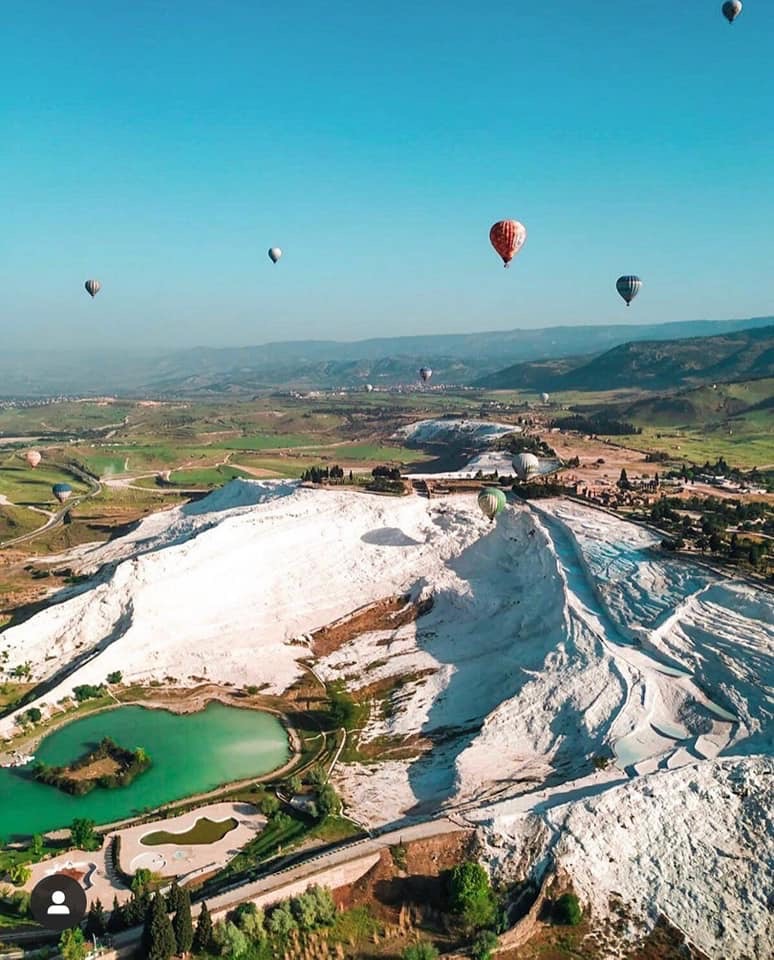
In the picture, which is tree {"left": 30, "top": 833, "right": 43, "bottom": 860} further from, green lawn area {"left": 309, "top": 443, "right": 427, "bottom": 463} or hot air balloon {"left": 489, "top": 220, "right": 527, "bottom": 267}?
green lawn area {"left": 309, "top": 443, "right": 427, "bottom": 463}

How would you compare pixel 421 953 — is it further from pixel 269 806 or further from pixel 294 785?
pixel 294 785

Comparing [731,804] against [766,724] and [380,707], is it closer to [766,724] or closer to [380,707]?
[766,724]

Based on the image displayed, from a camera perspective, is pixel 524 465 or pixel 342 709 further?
pixel 524 465

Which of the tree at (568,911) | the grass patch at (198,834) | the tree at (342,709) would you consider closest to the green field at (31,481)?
the tree at (342,709)

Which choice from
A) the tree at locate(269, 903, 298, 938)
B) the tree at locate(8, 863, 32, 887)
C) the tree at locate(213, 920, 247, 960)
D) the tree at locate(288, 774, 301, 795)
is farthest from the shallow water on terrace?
the tree at locate(269, 903, 298, 938)

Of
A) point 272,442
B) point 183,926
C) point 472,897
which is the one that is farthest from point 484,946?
point 272,442

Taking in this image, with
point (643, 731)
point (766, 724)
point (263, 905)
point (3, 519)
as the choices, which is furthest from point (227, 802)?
point (3, 519)

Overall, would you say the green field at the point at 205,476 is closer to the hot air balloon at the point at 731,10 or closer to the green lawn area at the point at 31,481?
the green lawn area at the point at 31,481
